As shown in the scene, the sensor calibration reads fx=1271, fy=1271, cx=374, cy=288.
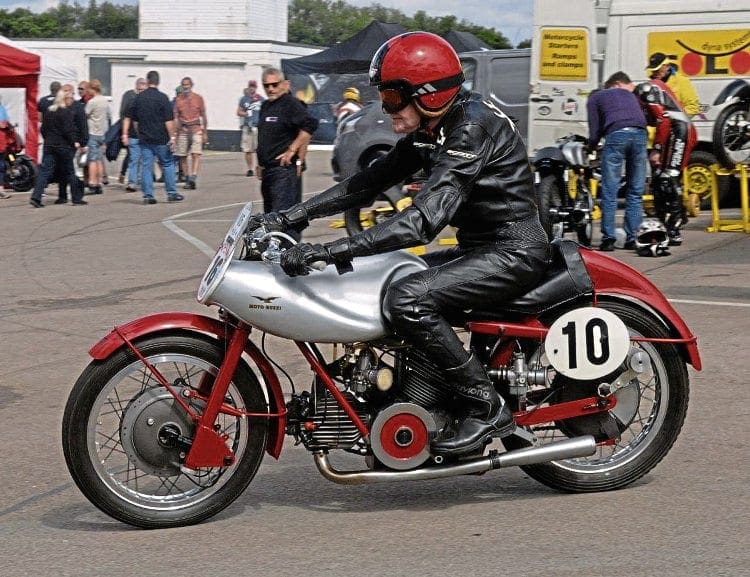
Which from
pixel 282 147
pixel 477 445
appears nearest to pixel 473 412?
pixel 477 445

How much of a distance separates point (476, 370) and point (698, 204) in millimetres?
11758

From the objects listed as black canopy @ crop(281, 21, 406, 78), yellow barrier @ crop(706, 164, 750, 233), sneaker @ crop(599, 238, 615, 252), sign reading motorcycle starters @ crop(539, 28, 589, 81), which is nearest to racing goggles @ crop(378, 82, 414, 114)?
sneaker @ crop(599, 238, 615, 252)

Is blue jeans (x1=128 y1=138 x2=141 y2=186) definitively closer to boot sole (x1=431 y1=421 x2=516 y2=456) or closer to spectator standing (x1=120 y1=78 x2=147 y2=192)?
spectator standing (x1=120 y1=78 x2=147 y2=192)

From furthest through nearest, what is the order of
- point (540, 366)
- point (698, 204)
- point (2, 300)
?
point (698, 204) → point (2, 300) → point (540, 366)

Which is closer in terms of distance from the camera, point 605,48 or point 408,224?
point 408,224

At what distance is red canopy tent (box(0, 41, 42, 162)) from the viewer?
2191 cm

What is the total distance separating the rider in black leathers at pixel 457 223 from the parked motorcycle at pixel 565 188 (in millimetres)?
7402

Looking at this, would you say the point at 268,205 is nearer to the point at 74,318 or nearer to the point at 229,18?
the point at 74,318

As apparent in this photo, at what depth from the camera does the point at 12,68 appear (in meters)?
22.0

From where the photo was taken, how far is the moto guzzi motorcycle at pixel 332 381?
187 inches

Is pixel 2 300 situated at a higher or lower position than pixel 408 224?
lower

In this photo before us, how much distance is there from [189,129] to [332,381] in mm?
18742

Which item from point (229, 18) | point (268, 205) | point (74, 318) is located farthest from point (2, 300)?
point (229, 18)

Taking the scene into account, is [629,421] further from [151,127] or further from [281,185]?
[151,127]
